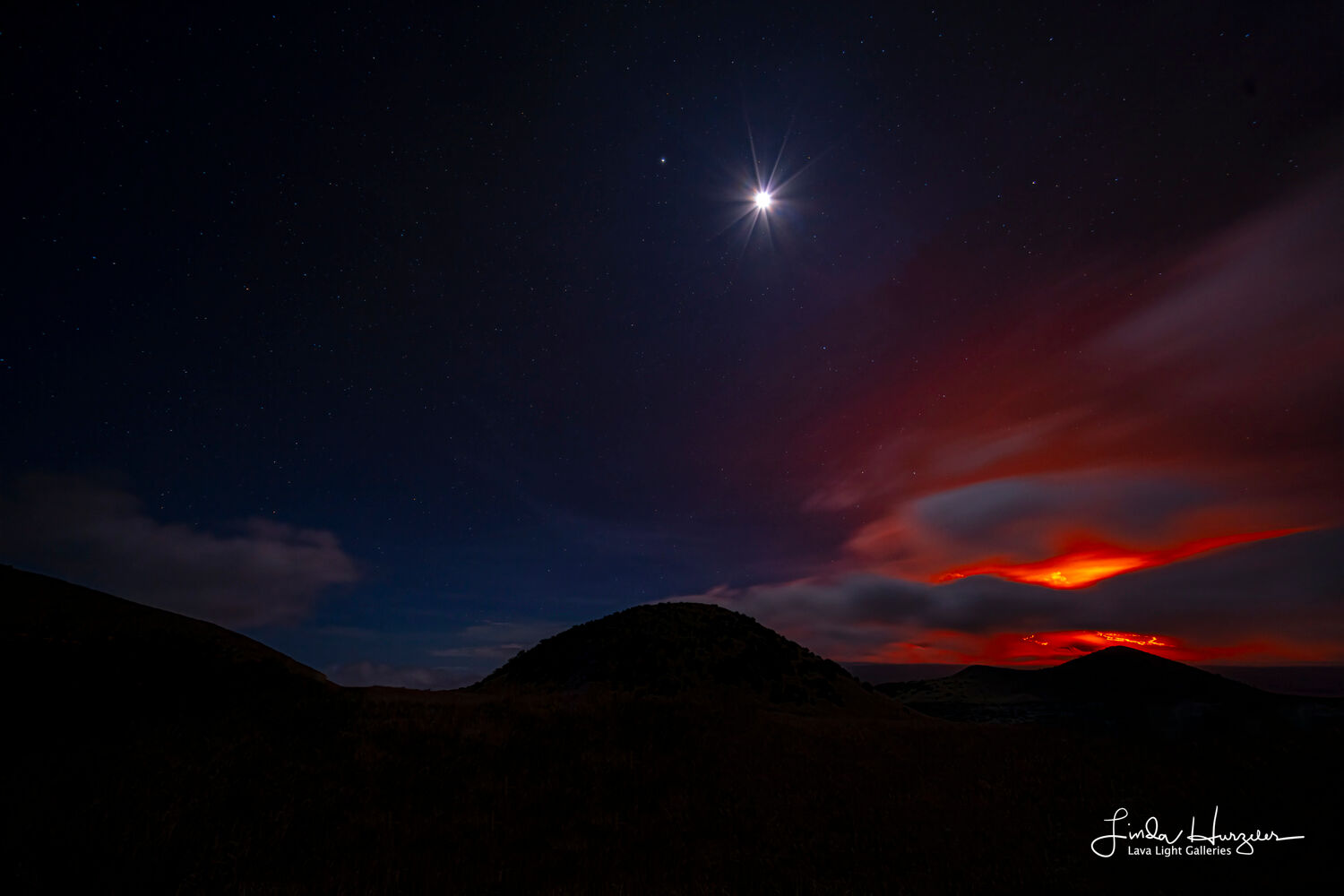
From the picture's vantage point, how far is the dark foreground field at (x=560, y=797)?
695 cm

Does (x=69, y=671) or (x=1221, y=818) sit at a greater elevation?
(x=69, y=671)

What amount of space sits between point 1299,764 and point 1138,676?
116 metres

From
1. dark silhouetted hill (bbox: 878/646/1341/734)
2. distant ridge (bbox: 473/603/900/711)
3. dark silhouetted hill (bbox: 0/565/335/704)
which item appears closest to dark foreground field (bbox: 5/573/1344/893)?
dark silhouetted hill (bbox: 0/565/335/704)

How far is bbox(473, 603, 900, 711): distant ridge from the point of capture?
1471 inches

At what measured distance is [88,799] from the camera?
8.05 m

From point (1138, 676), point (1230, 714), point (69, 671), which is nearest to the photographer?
point (69, 671)

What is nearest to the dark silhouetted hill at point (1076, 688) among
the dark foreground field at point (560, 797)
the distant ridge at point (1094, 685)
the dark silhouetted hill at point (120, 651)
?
the distant ridge at point (1094, 685)

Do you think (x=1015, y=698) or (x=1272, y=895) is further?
(x=1015, y=698)

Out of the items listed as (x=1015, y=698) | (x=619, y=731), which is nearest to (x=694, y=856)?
(x=619, y=731)

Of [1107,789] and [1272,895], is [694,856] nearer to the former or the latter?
[1272,895]

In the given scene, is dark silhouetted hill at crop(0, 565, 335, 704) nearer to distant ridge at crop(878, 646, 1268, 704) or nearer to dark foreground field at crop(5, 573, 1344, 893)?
dark foreground field at crop(5, 573, 1344, 893)
